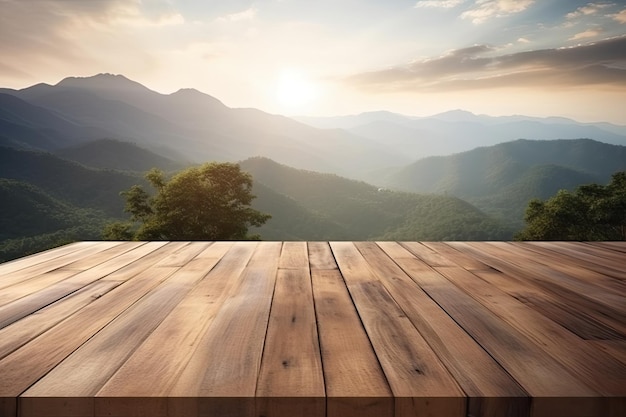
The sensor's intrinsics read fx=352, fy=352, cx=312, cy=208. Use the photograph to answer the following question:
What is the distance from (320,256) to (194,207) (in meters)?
15.8

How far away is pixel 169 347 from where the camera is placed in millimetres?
844

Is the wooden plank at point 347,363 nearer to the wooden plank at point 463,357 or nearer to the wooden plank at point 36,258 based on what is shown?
the wooden plank at point 463,357

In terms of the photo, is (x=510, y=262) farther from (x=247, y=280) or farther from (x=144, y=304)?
(x=144, y=304)

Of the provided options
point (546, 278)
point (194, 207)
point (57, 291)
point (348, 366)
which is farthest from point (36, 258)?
point (194, 207)

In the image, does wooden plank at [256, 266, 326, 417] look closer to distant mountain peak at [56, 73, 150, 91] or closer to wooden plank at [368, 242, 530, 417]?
wooden plank at [368, 242, 530, 417]

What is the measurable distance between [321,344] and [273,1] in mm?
12124

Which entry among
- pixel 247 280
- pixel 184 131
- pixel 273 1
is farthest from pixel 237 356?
pixel 184 131

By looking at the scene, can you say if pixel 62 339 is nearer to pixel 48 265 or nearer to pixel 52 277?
pixel 52 277

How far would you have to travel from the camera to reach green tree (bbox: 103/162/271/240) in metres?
16.3

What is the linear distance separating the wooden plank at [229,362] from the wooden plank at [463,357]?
416mm

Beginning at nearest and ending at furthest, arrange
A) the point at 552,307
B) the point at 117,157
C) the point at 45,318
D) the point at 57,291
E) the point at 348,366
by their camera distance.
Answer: the point at 348,366 < the point at 45,318 < the point at 552,307 < the point at 57,291 < the point at 117,157

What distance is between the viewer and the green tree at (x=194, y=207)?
53.6ft

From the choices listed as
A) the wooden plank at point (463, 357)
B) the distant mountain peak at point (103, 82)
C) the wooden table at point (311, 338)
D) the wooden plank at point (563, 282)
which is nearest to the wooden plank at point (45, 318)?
the wooden table at point (311, 338)

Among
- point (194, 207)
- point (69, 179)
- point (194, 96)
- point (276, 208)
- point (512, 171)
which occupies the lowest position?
point (276, 208)
